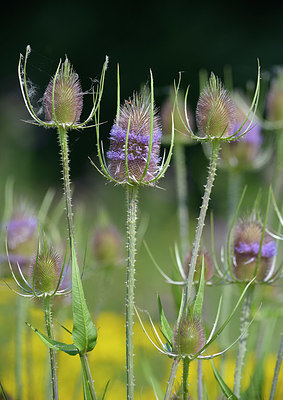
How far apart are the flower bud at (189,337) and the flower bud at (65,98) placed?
387mm

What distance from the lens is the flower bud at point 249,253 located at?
1.25 m

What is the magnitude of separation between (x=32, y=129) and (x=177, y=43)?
7.59 feet

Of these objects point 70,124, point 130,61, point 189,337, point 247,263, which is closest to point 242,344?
point 247,263

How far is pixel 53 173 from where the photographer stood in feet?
20.0

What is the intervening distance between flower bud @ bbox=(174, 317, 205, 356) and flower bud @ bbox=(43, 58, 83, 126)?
0.39 meters

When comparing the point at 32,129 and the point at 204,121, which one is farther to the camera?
the point at 32,129

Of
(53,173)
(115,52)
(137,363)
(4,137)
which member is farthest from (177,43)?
(137,363)

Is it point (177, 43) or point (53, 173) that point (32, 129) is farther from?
point (177, 43)

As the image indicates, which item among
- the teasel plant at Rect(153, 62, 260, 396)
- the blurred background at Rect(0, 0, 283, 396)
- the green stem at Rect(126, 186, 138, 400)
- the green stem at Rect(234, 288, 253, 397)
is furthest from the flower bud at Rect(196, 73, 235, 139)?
the blurred background at Rect(0, 0, 283, 396)

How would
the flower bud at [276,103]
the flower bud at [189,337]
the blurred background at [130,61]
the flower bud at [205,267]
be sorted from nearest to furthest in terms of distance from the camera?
the flower bud at [189,337]
the flower bud at [205,267]
the flower bud at [276,103]
the blurred background at [130,61]

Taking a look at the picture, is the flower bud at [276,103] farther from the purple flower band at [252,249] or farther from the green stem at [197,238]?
the green stem at [197,238]

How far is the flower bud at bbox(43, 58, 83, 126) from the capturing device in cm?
104

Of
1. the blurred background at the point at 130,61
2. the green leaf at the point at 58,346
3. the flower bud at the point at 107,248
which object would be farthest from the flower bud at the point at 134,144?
the blurred background at the point at 130,61

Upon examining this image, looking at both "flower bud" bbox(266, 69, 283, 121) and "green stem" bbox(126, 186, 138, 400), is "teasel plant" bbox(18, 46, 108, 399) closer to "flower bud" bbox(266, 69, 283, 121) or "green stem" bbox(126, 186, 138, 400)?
"green stem" bbox(126, 186, 138, 400)
